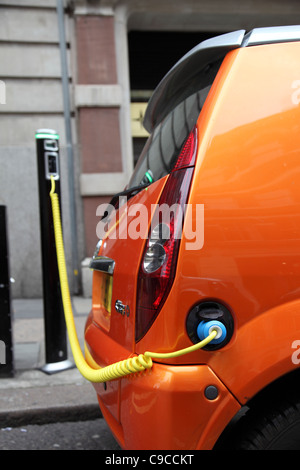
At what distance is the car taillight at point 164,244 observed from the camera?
4.97ft

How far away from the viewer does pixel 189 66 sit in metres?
1.89

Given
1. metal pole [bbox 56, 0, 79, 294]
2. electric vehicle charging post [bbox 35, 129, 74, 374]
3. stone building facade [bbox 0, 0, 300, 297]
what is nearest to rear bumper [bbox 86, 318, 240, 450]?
electric vehicle charging post [bbox 35, 129, 74, 374]

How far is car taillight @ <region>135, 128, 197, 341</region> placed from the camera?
59.6 inches

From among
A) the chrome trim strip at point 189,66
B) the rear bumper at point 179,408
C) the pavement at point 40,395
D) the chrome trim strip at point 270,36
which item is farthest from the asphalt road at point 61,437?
the chrome trim strip at point 270,36

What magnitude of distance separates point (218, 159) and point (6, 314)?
2.63m

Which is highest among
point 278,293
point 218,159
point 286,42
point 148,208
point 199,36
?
point 199,36

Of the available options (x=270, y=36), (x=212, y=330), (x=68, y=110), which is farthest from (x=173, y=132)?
(x=68, y=110)

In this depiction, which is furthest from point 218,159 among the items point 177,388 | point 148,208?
point 177,388

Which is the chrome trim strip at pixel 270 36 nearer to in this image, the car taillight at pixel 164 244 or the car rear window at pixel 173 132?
the car rear window at pixel 173 132

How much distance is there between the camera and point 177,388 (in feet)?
4.66

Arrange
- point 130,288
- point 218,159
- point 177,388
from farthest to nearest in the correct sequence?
point 130,288 → point 218,159 → point 177,388

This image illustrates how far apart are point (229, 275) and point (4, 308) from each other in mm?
2569

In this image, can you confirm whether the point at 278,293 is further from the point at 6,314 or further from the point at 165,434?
the point at 6,314

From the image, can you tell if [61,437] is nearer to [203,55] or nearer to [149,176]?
[149,176]
